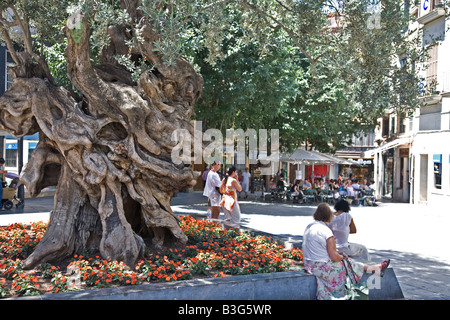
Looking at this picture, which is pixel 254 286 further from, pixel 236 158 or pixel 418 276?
pixel 236 158

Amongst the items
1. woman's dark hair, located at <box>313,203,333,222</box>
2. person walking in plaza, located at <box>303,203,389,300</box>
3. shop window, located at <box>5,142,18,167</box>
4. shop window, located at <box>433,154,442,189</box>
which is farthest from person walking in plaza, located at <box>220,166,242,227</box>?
shop window, located at <box>5,142,18,167</box>

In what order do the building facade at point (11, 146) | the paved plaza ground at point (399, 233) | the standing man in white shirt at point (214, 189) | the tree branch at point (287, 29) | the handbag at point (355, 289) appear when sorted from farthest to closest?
the building facade at point (11, 146)
the standing man in white shirt at point (214, 189)
the tree branch at point (287, 29)
the paved plaza ground at point (399, 233)
the handbag at point (355, 289)

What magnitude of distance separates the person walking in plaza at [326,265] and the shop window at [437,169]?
18.1 metres

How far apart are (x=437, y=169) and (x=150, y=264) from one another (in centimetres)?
1965

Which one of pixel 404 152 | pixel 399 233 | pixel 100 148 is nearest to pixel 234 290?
pixel 100 148

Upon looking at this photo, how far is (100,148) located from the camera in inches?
277

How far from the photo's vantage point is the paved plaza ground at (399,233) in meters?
7.33

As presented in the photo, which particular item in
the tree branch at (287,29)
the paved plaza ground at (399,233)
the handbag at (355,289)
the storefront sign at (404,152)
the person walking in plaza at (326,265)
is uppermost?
the tree branch at (287,29)

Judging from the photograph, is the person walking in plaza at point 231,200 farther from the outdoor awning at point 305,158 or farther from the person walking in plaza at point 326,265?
the outdoor awning at point 305,158

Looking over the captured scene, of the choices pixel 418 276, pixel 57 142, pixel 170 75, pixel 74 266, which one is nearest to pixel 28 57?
pixel 57 142

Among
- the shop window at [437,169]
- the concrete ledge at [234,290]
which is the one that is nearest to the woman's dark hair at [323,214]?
the concrete ledge at [234,290]

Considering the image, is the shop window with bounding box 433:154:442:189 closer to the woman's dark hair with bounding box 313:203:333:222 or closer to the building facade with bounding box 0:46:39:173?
the woman's dark hair with bounding box 313:203:333:222

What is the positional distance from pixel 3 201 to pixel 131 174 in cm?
1029

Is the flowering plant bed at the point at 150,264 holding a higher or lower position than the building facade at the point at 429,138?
lower
